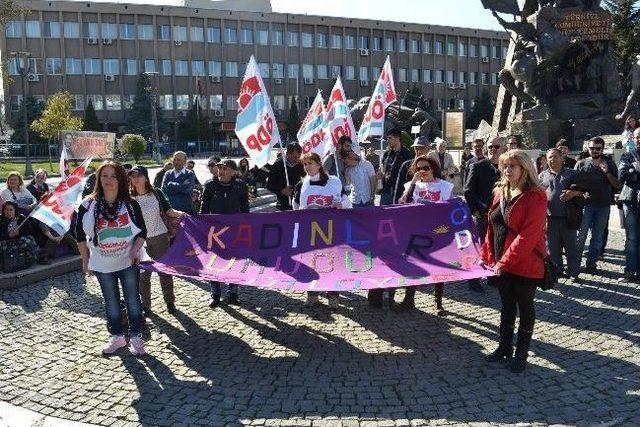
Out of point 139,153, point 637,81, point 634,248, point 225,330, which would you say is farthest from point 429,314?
point 139,153

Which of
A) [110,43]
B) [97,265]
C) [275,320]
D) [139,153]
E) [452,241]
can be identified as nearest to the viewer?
[97,265]

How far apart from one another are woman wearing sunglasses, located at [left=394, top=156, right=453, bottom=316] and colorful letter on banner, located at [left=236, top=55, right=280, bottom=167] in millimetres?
2270

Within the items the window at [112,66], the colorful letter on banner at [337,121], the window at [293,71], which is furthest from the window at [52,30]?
the colorful letter on banner at [337,121]

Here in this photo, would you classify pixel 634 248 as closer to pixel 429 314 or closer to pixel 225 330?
pixel 429 314

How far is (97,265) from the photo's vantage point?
5.66 metres

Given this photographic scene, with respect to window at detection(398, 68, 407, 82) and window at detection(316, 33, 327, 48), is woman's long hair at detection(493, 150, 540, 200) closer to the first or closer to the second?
window at detection(316, 33, 327, 48)

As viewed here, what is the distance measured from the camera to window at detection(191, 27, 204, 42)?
65631 millimetres

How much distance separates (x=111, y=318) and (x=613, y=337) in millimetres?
5204

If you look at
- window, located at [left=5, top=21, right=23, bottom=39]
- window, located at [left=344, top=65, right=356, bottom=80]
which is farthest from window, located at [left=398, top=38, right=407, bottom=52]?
window, located at [left=5, top=21, right=23, bottom=39]

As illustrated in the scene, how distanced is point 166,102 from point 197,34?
869 cm

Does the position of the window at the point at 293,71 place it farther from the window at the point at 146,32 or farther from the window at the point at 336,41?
the window at the point at 146,32

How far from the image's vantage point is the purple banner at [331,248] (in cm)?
588

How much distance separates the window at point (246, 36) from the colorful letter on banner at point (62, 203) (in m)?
63.2

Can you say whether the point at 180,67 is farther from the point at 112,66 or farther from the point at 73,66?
the point at 73,66
